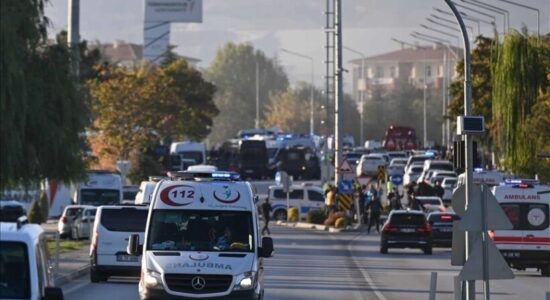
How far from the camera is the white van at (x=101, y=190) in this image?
58375 mm

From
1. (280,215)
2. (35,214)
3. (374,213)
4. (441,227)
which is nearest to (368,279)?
(441,227)

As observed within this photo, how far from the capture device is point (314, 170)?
10075 centimetres

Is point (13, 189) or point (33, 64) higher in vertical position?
point (33, 64)

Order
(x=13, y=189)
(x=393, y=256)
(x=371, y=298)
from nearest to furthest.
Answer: (x=13, y=189)
(x=371, y=298)
(x=393, y=256)

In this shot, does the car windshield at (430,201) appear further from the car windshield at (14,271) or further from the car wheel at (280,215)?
the car windshield at (14,271)

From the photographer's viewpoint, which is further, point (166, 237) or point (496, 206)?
point (166, 237)

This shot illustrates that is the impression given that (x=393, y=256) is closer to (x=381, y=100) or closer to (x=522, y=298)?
(x=522, y=298)

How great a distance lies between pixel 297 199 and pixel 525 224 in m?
33.3

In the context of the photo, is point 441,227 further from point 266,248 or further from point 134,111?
point 134,111

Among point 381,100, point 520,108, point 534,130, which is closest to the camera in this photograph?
point 534,130

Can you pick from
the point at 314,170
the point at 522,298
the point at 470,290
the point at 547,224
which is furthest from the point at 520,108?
the point at 314,170

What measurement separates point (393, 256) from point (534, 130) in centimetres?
912

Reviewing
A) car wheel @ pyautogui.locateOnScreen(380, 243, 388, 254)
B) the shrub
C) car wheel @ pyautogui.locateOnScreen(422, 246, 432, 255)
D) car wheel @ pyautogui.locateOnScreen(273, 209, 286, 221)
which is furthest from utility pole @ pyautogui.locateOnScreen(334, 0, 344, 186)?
car wheel @ pyautogui.locateOnScreen(380, 243, 388, 254)

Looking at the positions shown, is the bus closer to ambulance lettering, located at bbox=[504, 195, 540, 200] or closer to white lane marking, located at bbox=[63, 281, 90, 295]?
ambulance lettering, located at bbox=[504, 195, 540, 200]
